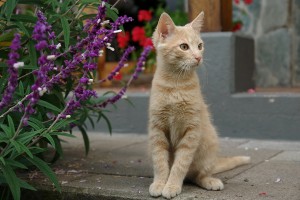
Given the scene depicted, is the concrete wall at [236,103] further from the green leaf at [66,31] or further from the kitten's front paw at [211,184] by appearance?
the green leaf at [66,31]

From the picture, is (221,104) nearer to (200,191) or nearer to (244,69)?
(244,69)

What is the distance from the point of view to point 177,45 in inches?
104

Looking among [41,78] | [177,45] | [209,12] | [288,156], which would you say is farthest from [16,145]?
[209,12]

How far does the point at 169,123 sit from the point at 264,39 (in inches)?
160

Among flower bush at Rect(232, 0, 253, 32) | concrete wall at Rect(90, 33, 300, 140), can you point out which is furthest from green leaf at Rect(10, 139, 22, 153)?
flower bush at Rect(232, 0, 253, 32)

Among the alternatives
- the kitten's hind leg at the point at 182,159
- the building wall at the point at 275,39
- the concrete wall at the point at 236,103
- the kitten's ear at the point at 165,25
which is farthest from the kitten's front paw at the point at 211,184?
the building wall at the point at 275,39

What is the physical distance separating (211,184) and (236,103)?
1873 millimetres

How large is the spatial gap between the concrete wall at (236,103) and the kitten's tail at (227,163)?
1.13m

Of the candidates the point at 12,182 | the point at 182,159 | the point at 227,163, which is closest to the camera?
the point at 12,182

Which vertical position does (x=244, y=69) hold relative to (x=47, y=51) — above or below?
below

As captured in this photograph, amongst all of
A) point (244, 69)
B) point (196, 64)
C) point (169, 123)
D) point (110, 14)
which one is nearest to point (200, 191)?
point (169, 123)

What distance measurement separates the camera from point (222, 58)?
4449mm

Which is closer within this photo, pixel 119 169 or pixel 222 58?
pixel 119 169

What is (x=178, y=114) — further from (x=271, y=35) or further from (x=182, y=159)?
(x=271, y=35)
